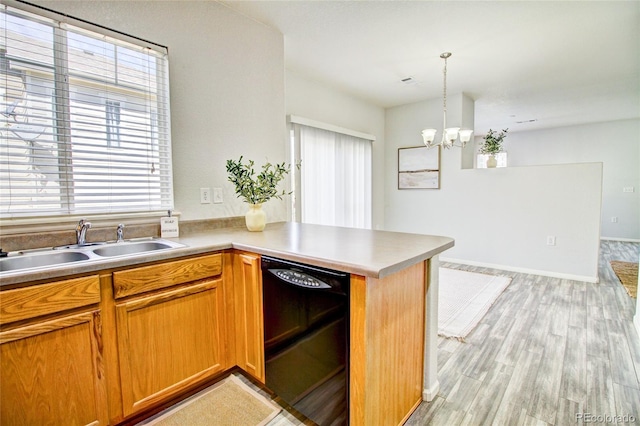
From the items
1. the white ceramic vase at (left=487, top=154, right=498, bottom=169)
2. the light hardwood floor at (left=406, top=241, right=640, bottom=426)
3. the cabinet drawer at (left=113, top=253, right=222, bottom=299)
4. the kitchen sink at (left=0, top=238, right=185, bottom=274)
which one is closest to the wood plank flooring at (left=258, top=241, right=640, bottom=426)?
the light hardwood floor at (left=406, top=241, right=640, bottom=426)

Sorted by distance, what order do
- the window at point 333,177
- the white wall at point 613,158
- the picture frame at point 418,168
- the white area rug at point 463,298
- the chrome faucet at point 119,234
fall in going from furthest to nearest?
1. the white wall at point 613,158
2. the picture frame at point 418,168
3. the window at point 333,177
4. the white area rug at point 463,298
5. the chrome faucet at point 119,234

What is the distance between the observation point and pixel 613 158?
21.2 ft

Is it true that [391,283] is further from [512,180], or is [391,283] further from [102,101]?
[512,180]

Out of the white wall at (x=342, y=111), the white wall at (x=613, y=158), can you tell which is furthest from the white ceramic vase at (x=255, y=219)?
the white wall at (x=613, y=158)

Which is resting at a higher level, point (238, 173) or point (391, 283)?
point (238, 173)

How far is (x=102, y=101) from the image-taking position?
179cm

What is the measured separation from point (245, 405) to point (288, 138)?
2757 mm

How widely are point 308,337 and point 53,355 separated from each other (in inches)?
41.8

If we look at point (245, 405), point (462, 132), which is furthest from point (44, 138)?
point (462, 132)

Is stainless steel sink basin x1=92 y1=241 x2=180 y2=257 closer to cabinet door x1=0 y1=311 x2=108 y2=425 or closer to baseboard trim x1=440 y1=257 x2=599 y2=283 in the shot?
cabinet door x1=0 y1=311 x2=108 y2=425

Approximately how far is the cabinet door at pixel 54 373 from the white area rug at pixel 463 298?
2346 millimetres

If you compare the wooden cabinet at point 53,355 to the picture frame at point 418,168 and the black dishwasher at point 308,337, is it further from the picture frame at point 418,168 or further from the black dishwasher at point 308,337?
the picture frame at point 418,168

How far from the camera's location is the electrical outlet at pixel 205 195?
7.41ft

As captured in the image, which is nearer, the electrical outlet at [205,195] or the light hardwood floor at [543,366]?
the light hardwood floor at [543,366]
